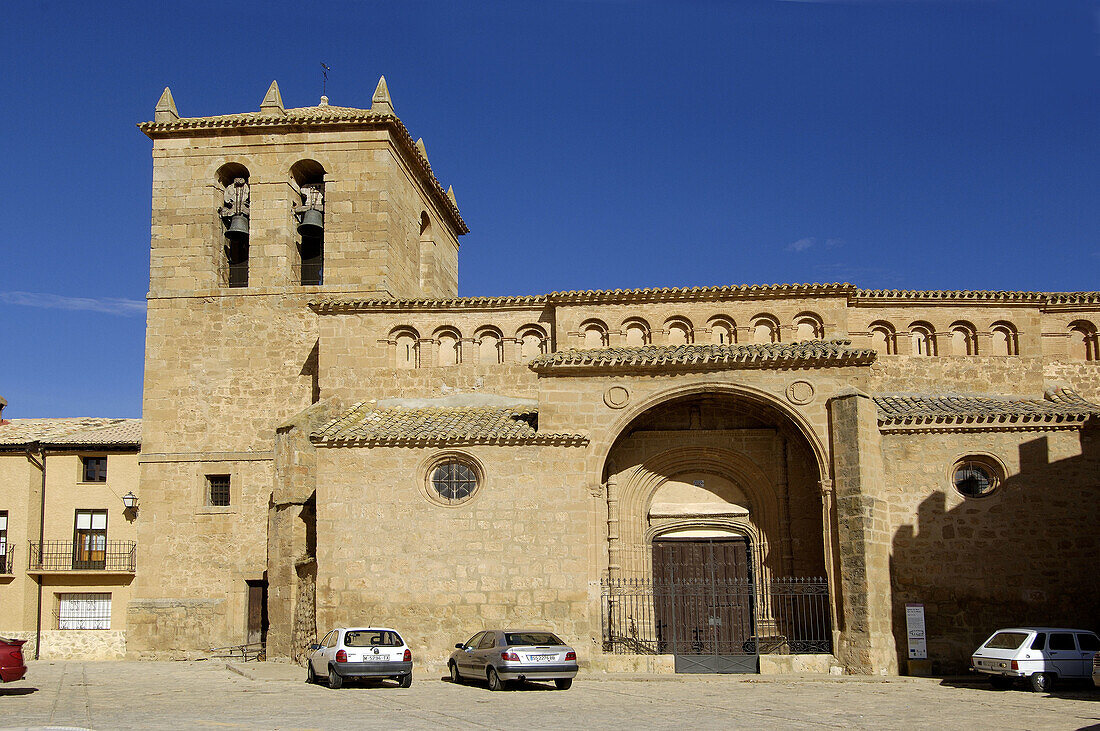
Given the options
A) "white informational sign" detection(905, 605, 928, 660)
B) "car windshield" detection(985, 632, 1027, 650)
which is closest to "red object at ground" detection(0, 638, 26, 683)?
"white informational sign" detection(905, 605, 928, 660)

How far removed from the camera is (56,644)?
85.3 feet

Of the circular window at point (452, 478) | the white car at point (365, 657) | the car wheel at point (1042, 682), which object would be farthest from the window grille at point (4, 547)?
the car wheel at point (1042, 682)

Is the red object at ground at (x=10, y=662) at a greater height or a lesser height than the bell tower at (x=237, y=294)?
lesser

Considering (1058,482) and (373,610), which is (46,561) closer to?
(373,610)

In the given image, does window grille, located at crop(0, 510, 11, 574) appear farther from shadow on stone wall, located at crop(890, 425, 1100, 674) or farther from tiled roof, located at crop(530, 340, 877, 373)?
shadow on stone wall, located at crop(890, 425, 1100, 674)

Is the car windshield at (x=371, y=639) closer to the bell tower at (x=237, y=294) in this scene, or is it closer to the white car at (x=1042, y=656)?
the bell tower at (x=237, y=294)

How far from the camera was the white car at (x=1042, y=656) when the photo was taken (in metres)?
16.0

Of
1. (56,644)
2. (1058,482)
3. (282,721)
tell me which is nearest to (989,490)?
(1058,482)

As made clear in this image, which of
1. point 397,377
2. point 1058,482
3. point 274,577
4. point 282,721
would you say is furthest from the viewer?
point 397,377

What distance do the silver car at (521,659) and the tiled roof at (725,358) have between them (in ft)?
18.0

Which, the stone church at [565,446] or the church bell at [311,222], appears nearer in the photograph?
the stone church at [565,446]

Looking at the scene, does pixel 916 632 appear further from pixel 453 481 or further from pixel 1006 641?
pixel 453 481

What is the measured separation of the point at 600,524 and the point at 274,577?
666 cm

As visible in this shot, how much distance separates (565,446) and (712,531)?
3937 millimetres
